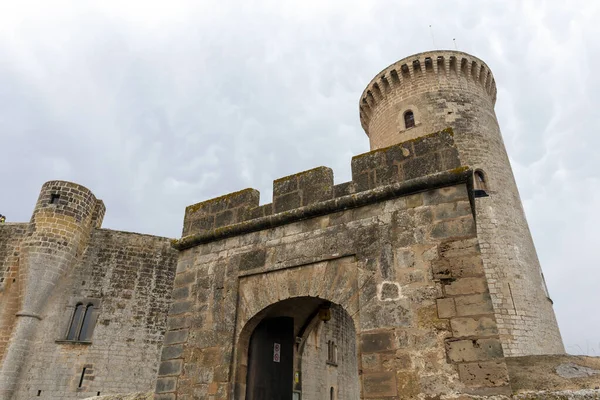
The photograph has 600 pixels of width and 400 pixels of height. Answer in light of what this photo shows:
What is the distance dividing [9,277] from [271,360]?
11.0 metres

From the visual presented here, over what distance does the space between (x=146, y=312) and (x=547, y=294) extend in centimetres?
1190

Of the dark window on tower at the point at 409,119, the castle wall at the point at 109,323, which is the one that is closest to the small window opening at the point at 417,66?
the dark window on tower at the point at 409,119

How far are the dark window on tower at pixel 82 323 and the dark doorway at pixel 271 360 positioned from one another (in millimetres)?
9334

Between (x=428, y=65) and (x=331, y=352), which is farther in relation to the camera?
(x=428, y=65)

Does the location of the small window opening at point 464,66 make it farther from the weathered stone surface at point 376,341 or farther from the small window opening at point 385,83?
the weathered stone surface at point 376,341

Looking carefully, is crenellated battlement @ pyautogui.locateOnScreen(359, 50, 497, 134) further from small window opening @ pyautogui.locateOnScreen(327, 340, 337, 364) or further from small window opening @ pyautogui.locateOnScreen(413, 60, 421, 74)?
small window opening @ pyautogui.locateOnScreen(327, 340, 337, 364)

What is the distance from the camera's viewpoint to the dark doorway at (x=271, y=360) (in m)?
4.53

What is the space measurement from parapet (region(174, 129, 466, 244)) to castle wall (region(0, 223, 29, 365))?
9.24 meters

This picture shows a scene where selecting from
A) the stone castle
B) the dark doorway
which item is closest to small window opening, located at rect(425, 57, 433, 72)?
the stone castle

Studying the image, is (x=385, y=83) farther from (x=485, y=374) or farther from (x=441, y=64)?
(x=485, y=374)

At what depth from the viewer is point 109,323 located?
1233 centimetres

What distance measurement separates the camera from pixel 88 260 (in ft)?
42.4

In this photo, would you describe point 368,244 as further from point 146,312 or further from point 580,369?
point 146,312

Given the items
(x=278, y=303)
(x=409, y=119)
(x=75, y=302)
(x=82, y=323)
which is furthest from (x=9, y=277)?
(x=409, y=119)
